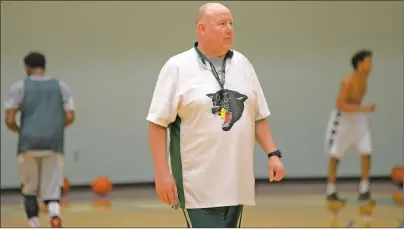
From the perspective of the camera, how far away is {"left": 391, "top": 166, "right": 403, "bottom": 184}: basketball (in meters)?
9.61

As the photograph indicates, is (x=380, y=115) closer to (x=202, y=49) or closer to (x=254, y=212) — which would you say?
(x=254, y=212)

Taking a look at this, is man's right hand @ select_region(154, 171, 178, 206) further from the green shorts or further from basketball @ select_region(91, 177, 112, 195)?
basketball @ select_region(91, 177, 112, 195)

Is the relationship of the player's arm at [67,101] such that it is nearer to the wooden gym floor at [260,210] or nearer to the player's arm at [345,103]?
the wooden gym floor at [260,210]

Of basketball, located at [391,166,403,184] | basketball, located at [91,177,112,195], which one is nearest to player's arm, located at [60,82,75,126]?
basketball, located at [91,177,112,195]

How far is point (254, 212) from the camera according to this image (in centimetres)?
736

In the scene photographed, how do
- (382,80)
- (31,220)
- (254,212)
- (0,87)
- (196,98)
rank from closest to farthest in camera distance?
(196,98) → (31,220) → (254,212) → (0,87) → (382,80)

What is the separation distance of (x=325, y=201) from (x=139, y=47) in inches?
139

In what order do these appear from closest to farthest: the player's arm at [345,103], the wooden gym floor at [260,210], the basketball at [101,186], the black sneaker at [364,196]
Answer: the wooden gym floor at [260,210], the player's arm at [345,103], the black sneaker at [364,196], the basketball at [101,186]

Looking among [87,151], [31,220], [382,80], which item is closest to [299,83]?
[382,80]

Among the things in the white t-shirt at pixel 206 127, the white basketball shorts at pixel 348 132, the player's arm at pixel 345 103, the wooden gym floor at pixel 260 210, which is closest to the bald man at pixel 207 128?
the white t-shirt at pixel 206 127

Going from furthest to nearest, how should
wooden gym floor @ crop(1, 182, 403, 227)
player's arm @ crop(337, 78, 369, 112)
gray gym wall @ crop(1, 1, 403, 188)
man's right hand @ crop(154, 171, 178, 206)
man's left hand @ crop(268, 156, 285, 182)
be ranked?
1. gray gym wall @ crop(1, 1, 403, 188)
2. player's arm @ crop(337, 78, 369, 112)
3. wooden gym floor @ crop(1, 182, 403, 227)
4. man's left hand @ crop(268, 156, 285, 182)
5. man's right hand @ crop(154, 171, 178, 206)

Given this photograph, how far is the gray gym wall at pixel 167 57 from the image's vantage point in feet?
32.2

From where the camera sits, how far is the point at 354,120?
7.80 m

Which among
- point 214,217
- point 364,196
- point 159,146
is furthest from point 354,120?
point 159,146
